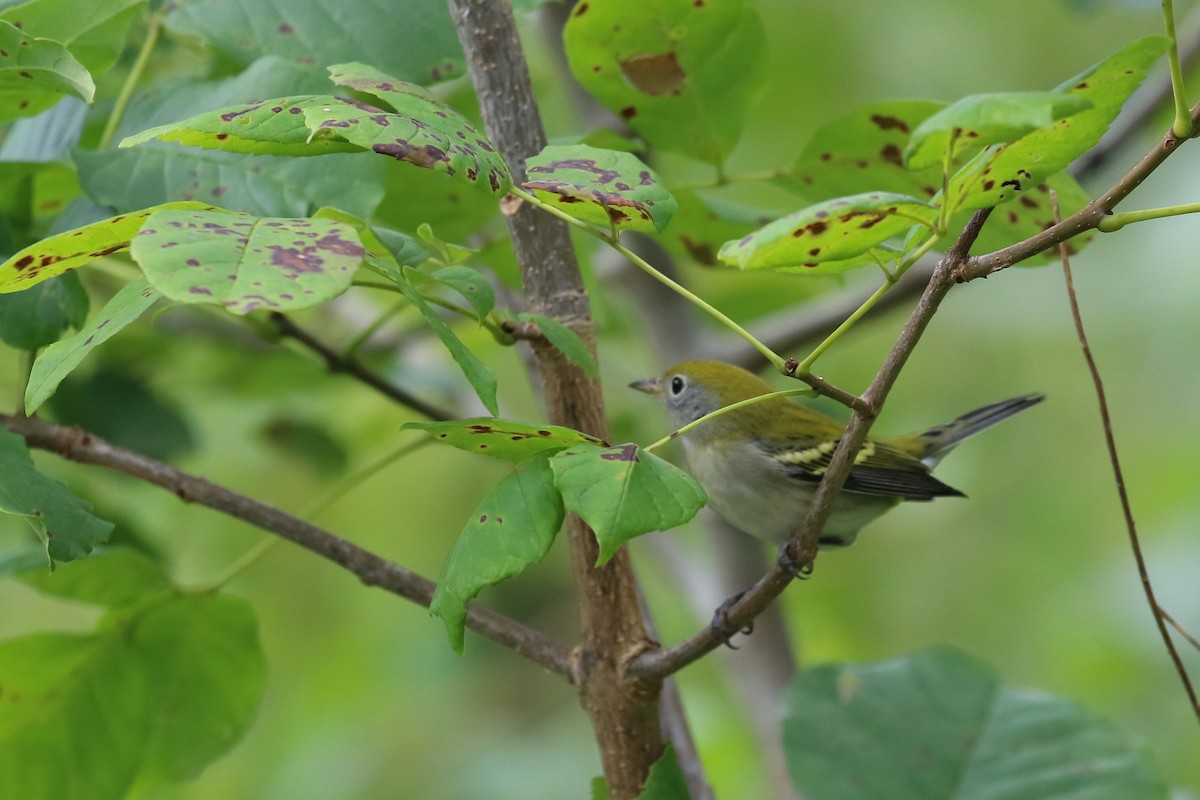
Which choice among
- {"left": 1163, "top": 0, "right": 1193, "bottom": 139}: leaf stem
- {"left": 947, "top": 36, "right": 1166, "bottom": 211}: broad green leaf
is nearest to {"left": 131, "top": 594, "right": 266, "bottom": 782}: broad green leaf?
{"left": 947, "top": 36, "right": 1166, "bottom": 211}: broad green leaf

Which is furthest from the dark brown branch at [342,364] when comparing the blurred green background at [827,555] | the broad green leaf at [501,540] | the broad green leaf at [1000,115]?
the broad green leaf at [1000,115]

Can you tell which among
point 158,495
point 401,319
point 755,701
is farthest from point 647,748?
point 401,319

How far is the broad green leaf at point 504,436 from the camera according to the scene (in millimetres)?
869

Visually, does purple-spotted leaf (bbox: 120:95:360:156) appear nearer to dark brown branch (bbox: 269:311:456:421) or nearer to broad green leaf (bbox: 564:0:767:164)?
broad green leaf (bbox: 564:0:767:164)

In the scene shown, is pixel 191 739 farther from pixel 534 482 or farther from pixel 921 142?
pixel 921 142

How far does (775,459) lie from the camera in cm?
235

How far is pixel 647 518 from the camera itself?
81 centimetres

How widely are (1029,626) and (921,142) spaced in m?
3.17

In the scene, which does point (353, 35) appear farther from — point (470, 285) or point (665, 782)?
point (665, 782)

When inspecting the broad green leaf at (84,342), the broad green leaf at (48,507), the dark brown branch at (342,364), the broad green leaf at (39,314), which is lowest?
the broad green leaf at (48,507)

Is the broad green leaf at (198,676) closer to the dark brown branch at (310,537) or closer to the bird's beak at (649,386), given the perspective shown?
the dark brown branch at (310,537)

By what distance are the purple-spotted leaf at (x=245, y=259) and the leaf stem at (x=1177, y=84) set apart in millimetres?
524

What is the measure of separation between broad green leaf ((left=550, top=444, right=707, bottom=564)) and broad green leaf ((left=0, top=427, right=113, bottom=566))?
467mm

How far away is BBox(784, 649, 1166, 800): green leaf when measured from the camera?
1.53m
